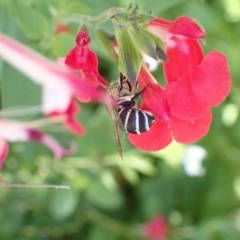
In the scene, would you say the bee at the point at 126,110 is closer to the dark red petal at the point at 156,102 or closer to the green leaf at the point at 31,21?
the dark red petal at the point at 156,102

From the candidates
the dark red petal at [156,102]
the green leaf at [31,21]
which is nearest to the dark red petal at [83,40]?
the dark red petal at [156,102]

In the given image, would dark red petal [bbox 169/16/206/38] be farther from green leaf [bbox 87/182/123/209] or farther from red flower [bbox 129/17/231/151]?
green leaf [bbox 87/182/123/209]

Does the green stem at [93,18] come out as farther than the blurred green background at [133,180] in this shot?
No

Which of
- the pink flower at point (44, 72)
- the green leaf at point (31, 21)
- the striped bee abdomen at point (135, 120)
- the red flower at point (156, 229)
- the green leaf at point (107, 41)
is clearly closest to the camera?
the pink flower at point (44, 72)

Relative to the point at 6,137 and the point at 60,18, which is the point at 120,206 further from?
the point at 6,137

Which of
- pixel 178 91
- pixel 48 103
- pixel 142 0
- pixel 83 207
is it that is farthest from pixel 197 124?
pixel 83 207

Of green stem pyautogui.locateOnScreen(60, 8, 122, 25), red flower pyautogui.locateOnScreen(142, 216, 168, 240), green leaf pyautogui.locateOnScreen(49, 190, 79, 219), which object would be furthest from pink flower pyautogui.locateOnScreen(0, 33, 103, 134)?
red flower pyautogui.locateOnScreen(142, 216, 168, 240)

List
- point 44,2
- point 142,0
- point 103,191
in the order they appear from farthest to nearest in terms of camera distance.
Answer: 1. point 103,191
2. point 142,0
3. point 44,2
